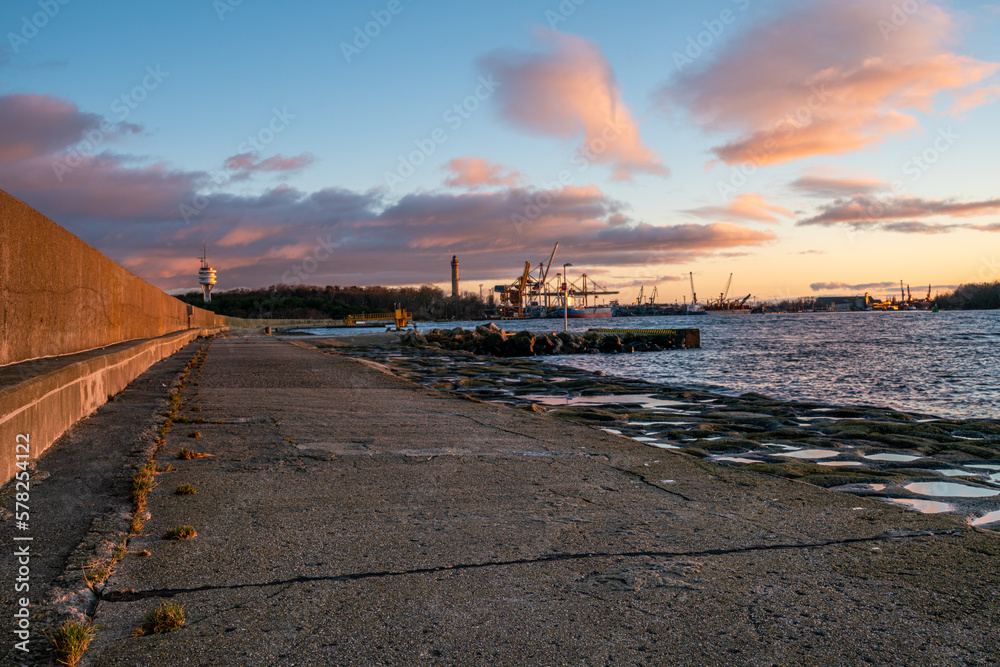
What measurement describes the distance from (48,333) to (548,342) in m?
31.3

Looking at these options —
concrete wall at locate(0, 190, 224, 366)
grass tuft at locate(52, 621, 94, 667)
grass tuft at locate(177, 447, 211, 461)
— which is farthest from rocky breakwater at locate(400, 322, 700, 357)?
grass tuft at locate(52, 621, 94, 667)

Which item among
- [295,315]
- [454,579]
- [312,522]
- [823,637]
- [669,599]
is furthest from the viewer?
[295,315]

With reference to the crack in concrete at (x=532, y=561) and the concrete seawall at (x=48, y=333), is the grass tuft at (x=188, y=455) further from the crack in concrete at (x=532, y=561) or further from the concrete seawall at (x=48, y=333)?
the crack in concrete at (x=532, y=561)

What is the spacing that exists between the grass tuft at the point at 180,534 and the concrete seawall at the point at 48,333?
1228mm

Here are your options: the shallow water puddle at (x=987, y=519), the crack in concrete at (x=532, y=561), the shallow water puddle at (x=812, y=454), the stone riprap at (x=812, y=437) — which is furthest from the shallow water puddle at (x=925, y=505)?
the shallow water puddle at (x=812, y=454)

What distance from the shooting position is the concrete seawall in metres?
4.49

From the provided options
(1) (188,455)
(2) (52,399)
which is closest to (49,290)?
(2) (52,399)

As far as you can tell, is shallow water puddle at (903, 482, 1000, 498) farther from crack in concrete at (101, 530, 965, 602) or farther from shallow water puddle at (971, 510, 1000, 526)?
crack in concrete at (101, 530, 965, 602)

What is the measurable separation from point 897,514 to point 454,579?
2981 mm

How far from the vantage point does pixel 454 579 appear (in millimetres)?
2996

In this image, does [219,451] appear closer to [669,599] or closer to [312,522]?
[312,522]

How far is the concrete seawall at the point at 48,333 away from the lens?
177 inches

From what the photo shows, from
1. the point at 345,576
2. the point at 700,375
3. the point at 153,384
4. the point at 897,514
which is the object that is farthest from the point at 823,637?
the point at 700,375

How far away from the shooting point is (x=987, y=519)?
15.3ft
